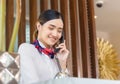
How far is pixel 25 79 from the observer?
1.01m

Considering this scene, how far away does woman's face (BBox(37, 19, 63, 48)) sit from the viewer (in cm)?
127

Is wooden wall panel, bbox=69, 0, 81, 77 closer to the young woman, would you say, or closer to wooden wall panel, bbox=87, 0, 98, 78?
wooden wall panel, bbox=87, 0, 98, 78

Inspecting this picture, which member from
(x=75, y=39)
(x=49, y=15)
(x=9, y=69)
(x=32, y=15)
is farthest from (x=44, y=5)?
(x=9, y=69)

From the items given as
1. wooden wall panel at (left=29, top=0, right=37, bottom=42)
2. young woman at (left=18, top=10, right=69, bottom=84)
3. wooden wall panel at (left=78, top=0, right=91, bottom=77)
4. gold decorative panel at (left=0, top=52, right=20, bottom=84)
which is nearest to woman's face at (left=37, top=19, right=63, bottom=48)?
young woman at (left=18, top=10, right=69, bottom=84)

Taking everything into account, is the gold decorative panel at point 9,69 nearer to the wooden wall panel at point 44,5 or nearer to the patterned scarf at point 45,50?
the patterned scarf at point 45,50

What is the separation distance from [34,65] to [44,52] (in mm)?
151

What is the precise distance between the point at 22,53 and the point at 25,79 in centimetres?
13

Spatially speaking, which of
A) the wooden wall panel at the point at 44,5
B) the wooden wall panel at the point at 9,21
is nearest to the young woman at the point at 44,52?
the wooden wall panel at the point at 9,21

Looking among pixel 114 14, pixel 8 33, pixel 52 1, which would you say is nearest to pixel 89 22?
pixel 52 1

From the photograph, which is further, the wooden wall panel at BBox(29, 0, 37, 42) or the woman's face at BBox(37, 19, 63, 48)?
the wooden wall panel at BBox(29, 0, 37, 42)

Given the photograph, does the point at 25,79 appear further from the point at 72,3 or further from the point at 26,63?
the point at 72,3

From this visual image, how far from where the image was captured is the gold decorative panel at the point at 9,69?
2.61 ft

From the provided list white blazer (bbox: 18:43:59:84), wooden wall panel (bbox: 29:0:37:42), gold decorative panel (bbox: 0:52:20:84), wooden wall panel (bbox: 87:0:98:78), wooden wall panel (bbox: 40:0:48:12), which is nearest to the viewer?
gold decorative panel (bbox: 0:52:20:84)

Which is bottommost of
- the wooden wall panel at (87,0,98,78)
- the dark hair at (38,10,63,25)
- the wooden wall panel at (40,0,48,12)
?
the wooden wall panel at (87,0,98,78)
